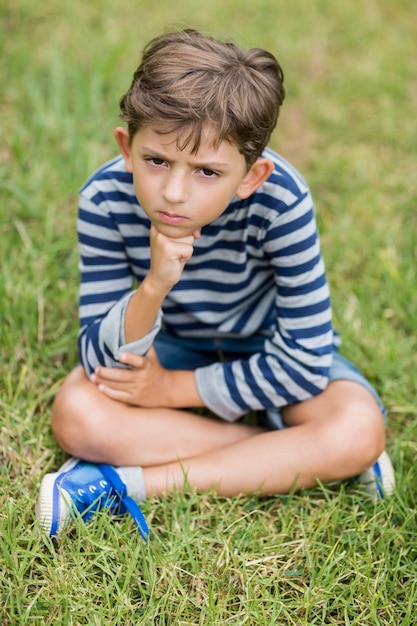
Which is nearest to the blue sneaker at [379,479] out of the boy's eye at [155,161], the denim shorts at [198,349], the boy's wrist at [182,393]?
the denim shorts at [198,349]

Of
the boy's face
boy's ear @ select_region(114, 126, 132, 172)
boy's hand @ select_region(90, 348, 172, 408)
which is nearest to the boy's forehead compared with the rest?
the boy's face

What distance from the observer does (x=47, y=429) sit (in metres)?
2.00

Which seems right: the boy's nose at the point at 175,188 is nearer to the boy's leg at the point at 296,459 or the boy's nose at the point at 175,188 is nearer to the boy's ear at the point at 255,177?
the boy's ear at the point at 255,177

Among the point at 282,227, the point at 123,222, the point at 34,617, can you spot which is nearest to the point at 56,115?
the point at 123,222

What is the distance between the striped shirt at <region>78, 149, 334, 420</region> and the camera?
1.83 m

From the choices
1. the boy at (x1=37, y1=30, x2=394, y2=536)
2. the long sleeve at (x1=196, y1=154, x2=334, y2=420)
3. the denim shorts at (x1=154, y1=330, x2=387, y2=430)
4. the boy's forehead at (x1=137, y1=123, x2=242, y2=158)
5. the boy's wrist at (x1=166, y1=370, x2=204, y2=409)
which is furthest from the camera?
the denim shorts at (x1=154, y1=330, x2=387, y2=430)

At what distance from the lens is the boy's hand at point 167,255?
1694mm

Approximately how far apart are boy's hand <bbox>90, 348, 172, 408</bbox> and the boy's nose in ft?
1.42

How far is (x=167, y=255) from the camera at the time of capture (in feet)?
5.55

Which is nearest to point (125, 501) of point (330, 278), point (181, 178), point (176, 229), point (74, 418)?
point (74, 418)

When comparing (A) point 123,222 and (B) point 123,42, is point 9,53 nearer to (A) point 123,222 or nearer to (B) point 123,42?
(B) point 123,42

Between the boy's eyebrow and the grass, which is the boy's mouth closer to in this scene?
the boy's eyebrow

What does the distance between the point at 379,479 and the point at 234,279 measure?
0.60 m

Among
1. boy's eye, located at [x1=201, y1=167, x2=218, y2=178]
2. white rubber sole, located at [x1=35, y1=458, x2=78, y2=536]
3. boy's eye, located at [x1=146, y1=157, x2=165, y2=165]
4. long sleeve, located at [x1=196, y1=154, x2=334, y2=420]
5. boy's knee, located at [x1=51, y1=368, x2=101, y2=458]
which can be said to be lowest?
white rubber sole, located at [x1=35, y1=458, x2=78, y2=536]
